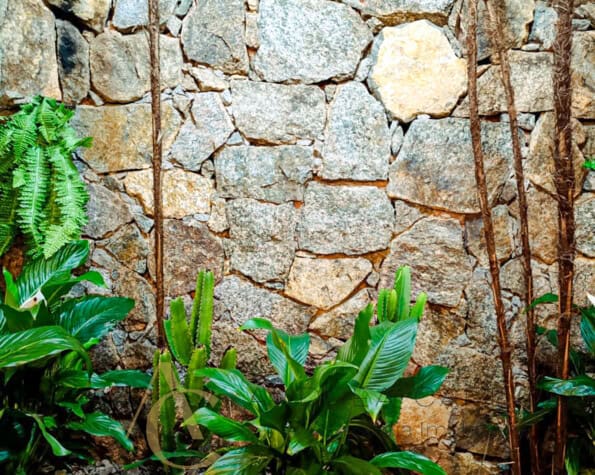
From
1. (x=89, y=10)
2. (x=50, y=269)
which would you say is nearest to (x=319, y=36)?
(x=89, y=10)

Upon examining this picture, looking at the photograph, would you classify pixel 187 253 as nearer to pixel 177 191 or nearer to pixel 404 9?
pixel 177 191

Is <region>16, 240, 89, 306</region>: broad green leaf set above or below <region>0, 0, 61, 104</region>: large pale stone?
below

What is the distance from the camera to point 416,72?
1990mm

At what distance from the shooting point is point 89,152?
2.05 meters

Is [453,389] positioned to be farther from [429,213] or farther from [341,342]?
[429,213]

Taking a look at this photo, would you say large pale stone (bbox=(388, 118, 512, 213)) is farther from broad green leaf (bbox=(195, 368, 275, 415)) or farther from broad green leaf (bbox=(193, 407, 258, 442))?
broad green leaf (bbox=(193, 407, 258, 442))

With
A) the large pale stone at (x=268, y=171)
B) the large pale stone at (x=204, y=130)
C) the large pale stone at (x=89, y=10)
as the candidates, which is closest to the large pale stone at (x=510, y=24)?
the large pale stone at (x=268, y=171)

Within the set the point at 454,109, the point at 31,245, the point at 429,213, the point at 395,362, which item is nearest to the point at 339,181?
the point at 429,213

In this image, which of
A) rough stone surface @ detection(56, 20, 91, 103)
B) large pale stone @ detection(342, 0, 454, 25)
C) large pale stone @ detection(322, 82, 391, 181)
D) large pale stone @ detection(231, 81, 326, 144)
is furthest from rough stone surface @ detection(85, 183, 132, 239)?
large pale stone @ detection(342, 0, 454, 25)

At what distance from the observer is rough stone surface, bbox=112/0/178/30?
2047mm

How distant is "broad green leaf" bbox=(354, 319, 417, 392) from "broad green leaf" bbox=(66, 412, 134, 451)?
2.46 ft

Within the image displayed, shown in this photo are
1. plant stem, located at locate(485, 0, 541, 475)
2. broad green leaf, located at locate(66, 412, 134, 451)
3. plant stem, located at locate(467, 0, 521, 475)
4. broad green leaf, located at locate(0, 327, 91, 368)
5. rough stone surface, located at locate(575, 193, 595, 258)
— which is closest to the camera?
broad green leaf, located at locate(0, 327, 91, 368)

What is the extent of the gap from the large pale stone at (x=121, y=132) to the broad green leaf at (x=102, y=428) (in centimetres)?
98

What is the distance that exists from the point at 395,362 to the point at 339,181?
80cm
